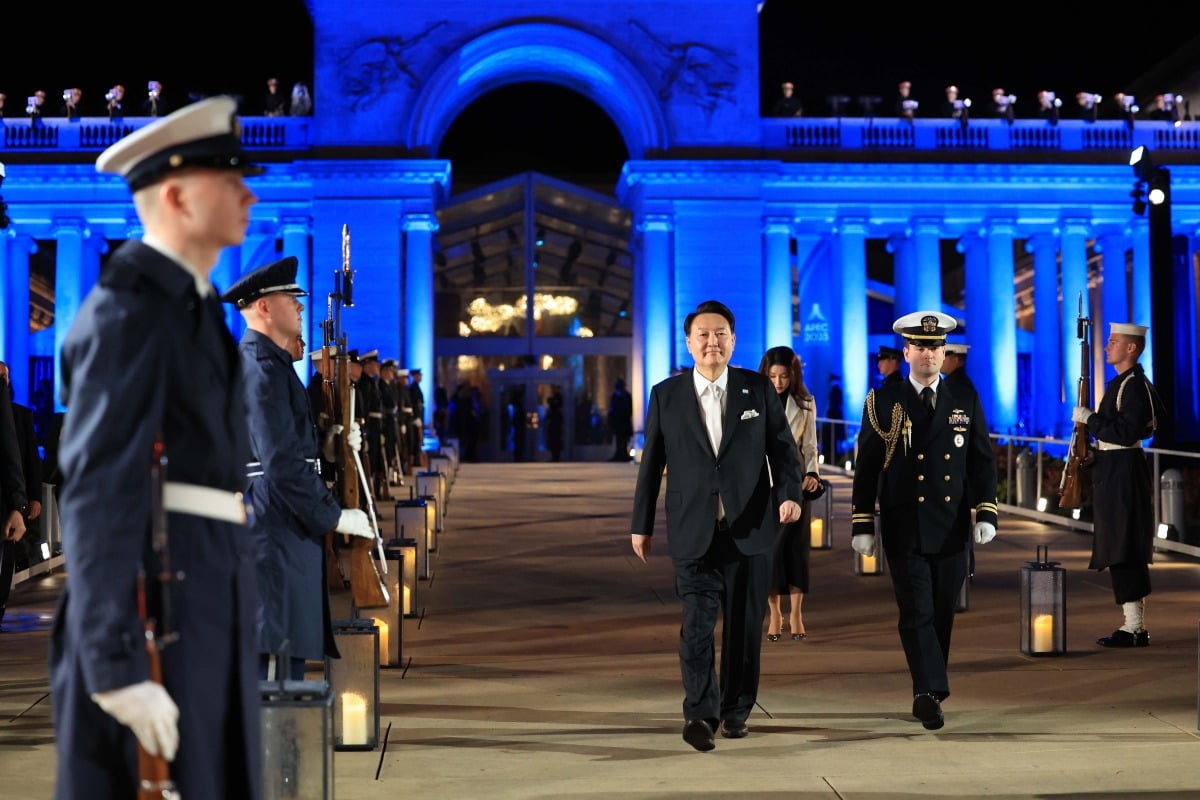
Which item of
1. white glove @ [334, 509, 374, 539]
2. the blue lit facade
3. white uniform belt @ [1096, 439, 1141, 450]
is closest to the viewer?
white glove @ [334, 509, 374, 539]

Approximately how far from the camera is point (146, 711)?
3781 mm

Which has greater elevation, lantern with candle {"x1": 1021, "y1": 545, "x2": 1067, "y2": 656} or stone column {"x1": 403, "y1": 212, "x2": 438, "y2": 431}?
stone column {"x1": 403, "y1": 212, "x2": 438, "y2": 431}

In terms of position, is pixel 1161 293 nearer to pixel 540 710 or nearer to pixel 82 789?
pixel 540 710

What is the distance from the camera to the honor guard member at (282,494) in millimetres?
7191

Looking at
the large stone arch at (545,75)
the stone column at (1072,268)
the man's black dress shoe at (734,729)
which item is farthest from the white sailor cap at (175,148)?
the stone column at (1072,268)

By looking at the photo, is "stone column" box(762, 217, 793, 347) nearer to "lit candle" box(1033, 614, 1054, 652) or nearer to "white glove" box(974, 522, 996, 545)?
"lit candle" box(1033, 614, 1054, 652)

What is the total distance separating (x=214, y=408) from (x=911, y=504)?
17.8 ft

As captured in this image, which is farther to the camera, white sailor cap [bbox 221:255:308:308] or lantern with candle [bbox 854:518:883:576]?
lantern with candle [bbox 854:518:883:576]

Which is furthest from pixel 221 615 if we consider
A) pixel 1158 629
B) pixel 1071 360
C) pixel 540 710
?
pixel 1071 360

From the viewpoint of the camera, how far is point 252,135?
161 feet

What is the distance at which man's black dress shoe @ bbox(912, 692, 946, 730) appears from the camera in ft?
28.1

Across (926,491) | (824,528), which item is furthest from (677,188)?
(926,491)

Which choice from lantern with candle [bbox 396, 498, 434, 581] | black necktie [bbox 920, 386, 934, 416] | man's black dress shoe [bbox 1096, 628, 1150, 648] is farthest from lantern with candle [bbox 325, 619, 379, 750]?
lantern with candle [bbox 396, 498, 434, 581]

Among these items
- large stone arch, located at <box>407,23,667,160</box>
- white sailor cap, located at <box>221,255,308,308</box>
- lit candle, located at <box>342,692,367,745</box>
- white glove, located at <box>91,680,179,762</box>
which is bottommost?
lit candle, located at <box>342,692,367,745</box>
